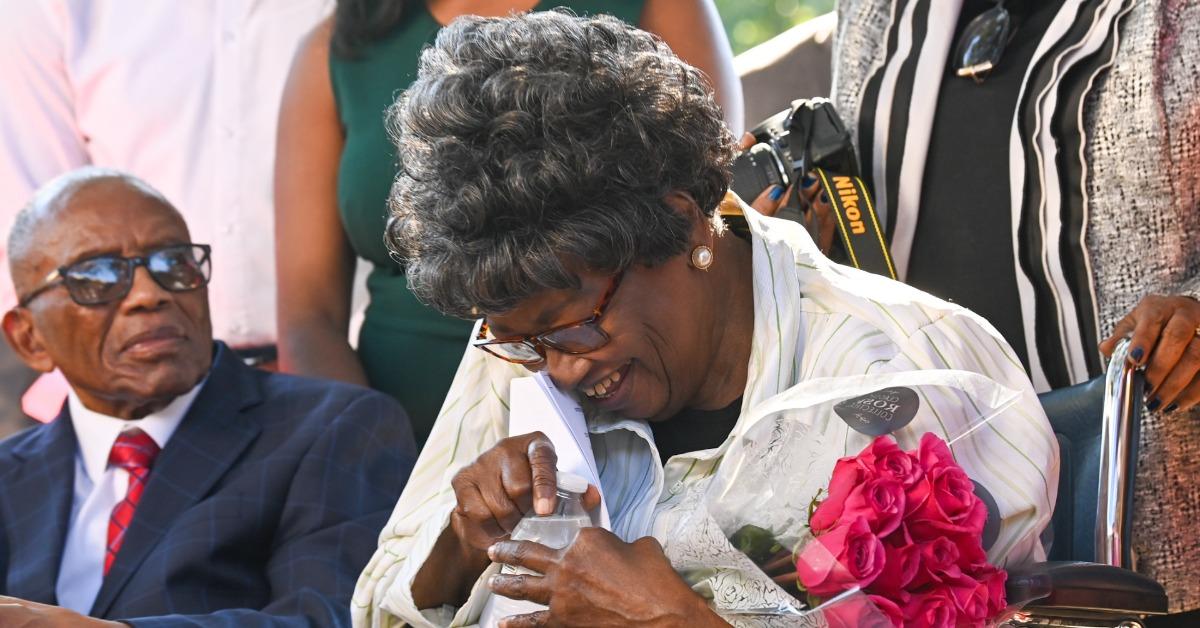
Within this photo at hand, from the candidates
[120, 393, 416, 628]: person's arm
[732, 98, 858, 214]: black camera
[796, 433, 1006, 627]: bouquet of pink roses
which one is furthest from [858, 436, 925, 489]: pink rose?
[120, 393, 416, 628]: person's arm

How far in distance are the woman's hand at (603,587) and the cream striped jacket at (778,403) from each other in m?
0.15

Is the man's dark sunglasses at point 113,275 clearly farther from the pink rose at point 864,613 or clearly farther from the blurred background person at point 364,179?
the pink rose at point 864,613

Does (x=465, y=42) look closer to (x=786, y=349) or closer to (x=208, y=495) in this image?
(x=786, y=349)

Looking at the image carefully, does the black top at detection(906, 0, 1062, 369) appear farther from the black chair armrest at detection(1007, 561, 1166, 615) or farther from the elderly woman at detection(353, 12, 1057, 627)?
the black chair armrest at detection(1007, 561, 1166, 615)

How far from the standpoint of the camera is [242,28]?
140 inches

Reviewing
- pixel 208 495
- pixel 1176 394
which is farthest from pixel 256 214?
pixel 1176 394

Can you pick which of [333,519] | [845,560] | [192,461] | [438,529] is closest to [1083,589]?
[845,560]

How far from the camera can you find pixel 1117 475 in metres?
2.12

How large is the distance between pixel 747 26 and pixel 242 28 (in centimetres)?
341

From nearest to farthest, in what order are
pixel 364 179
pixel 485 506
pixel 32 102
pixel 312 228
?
1. pixel 485 506
2. pixel 364 179
3. pixel 312 228
4. pixel 32 102

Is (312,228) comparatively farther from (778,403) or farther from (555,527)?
(778,403)

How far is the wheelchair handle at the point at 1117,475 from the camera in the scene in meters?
2.12

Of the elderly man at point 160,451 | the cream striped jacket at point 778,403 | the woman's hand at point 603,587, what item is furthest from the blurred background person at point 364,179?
the woman's hand at point 603,587

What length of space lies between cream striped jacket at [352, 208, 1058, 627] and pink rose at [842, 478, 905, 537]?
19 cm
